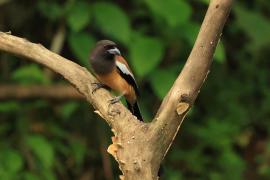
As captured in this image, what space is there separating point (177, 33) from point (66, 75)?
1952 millimetres

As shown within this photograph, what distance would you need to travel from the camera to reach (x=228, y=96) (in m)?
5.80

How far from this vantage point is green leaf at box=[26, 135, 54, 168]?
16.2 feet

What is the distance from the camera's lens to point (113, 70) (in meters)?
3.91

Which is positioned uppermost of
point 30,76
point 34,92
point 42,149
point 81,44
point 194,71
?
point 194,71

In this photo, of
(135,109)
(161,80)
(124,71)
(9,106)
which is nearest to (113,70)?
(124,71)

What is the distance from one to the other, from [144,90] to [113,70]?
4.74ft

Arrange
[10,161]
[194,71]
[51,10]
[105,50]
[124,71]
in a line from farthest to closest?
[51,10] < [10,161] < [124,71] < [105,50] < [194,71]

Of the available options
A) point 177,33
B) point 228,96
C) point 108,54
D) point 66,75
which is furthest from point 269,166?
point 66,75

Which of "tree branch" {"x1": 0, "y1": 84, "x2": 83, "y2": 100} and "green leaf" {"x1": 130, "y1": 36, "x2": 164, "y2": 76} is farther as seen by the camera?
"tree branch" {"x1": 0, "y1": 84, "x2": 83, "y2": 100}

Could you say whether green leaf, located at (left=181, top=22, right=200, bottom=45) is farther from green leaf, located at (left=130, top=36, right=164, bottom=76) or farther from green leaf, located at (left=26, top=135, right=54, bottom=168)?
green leaf, located at (left=26, top=135, right=54, bottom=168)

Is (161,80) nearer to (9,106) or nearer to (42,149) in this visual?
(42,149)

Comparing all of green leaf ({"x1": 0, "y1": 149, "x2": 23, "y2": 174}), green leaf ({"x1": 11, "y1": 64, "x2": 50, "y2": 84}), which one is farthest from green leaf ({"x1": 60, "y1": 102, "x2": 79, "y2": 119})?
green leaf ({"x1": 0, "y1": 149, "x2": 23, "y2": 174})

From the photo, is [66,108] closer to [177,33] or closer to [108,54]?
[177,33]

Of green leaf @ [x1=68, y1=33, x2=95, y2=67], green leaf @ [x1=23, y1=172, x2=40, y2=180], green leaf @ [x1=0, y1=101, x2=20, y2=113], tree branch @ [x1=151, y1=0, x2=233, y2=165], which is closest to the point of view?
tree branch @ [x1=151, y1=0, x2=233, y2=165]
